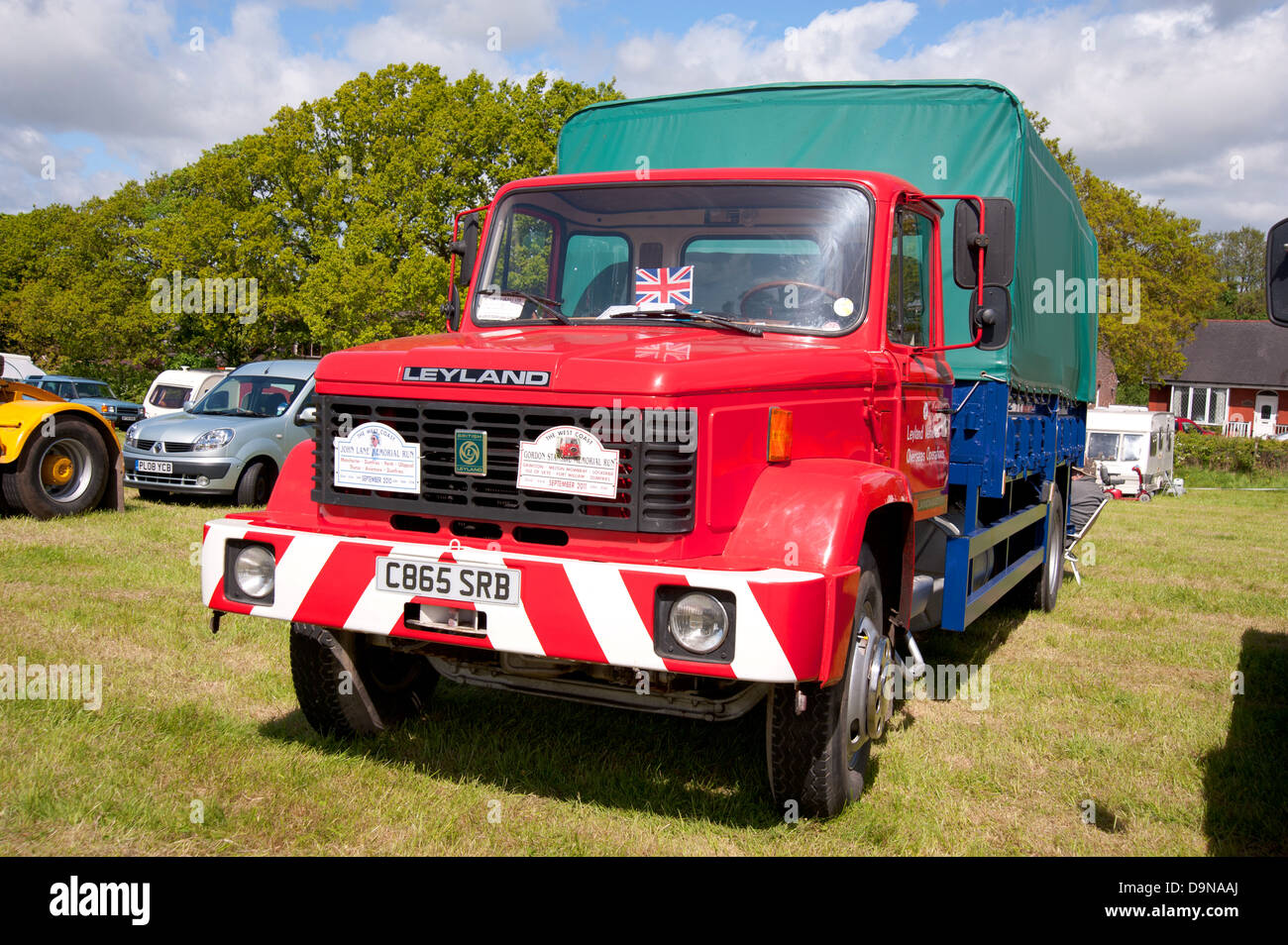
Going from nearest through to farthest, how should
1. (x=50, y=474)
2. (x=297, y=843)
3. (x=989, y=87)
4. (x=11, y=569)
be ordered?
(x=297, y=843) < (x=989, y=87) < (x=11, y=569) < (x=50, y=474)

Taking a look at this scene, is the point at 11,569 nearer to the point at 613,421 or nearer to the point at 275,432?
the point at 275,432

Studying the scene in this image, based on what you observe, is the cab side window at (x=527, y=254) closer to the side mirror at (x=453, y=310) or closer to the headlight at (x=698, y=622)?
the side mirror at (x=453, y=310)

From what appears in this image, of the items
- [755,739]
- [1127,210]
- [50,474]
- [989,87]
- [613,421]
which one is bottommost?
[755,739]

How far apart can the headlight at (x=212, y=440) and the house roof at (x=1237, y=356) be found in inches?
2011

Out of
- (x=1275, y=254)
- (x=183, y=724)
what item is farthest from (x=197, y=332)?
Answer: (x=1275, y=254)

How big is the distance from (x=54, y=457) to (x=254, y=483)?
230 centimetres

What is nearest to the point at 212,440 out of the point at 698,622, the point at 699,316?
the point at 699,316

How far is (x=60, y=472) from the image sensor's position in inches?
424

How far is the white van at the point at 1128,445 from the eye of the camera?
78.7 feet

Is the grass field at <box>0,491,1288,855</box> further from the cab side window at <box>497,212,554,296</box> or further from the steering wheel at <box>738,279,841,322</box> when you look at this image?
the cab side window at <box>497,212,554,296</box>

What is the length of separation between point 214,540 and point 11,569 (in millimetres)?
4819

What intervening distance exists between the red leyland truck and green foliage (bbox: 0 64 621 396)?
996 inches

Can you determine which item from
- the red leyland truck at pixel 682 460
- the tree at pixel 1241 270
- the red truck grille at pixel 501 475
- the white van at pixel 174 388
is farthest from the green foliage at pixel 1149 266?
the tree at pixel 1241 270

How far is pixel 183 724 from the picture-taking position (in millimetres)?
4613
